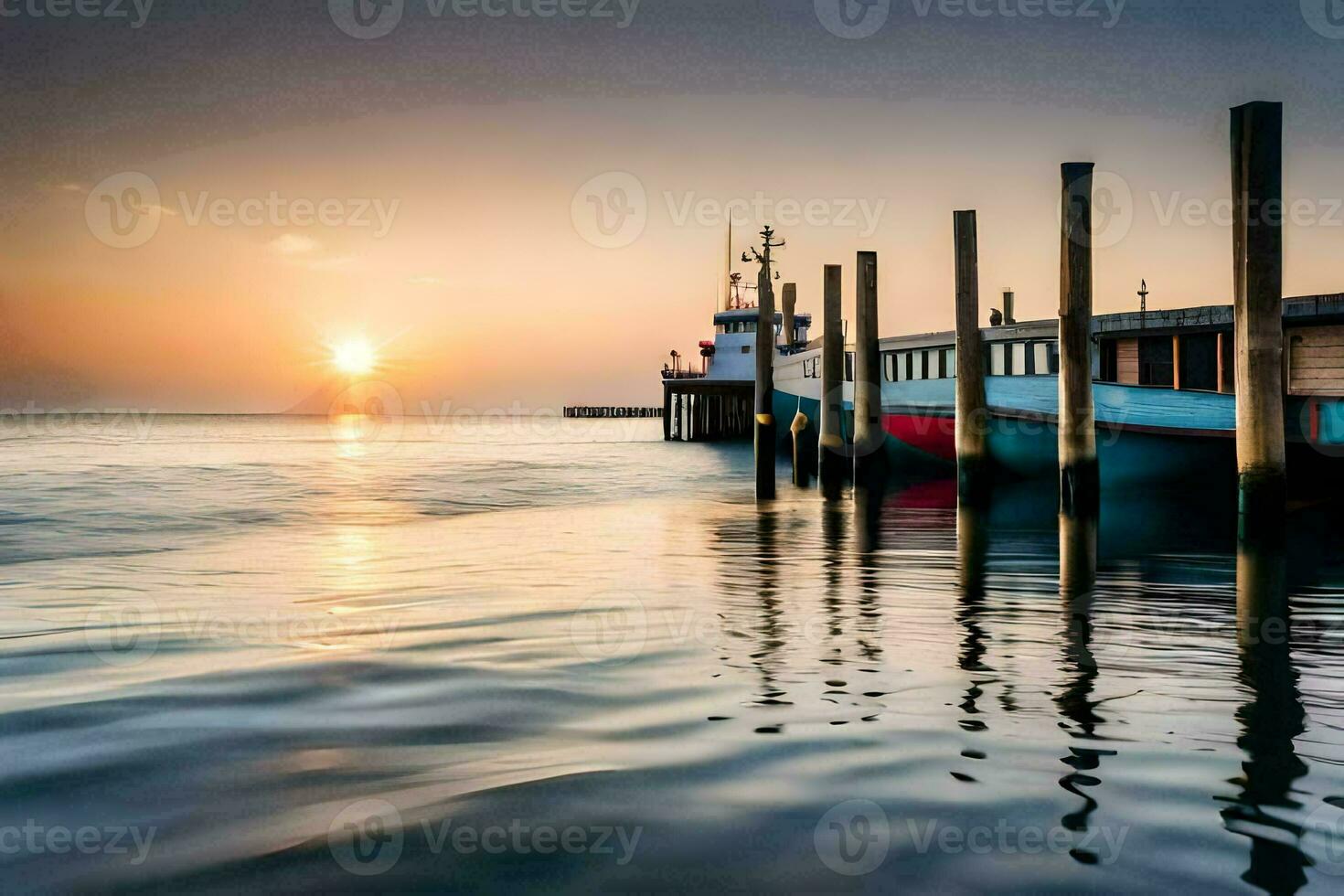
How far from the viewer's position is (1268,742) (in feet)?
15.1

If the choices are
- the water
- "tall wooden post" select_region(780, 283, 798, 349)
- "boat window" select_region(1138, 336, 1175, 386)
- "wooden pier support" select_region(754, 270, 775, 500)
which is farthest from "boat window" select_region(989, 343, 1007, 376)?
"tall wooden post" select_region(780, 283, 798, 349)

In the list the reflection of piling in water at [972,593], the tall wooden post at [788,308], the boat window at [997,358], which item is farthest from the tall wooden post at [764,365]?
the tall wooden post at [788,308]

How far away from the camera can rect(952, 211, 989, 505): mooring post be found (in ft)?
57.9

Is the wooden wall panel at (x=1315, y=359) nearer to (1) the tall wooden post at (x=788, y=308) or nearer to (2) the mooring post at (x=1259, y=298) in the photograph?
(2) the mooring post at (x=1259, y=298)

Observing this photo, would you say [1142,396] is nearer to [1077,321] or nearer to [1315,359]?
[1315,359]

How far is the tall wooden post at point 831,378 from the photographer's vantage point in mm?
23844

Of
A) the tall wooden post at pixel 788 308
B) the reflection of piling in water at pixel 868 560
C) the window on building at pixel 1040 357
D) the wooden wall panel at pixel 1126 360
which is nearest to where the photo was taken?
the reflection of piling in water at pixel 868 560

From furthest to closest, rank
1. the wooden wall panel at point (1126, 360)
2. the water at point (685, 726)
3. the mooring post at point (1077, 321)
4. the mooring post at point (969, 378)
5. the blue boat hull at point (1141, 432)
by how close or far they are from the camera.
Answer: the wooden wall panel at point (1126, 360) < the mooring post at point (969, 378) < the blue boat hull at point (1141, 432) < the mooring post at point (1077, 321) < the water at point (685, 726)

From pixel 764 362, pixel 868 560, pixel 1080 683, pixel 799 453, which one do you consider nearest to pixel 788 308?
pixel 799 453

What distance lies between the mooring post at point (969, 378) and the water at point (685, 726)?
548 centimetres

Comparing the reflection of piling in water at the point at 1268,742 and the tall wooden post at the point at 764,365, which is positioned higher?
the tall wooden post at the point at 764,365

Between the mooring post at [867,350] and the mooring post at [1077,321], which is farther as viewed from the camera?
the mooring post at [867,350]

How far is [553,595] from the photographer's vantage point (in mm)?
9875

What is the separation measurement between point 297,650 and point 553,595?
10.1 feet
